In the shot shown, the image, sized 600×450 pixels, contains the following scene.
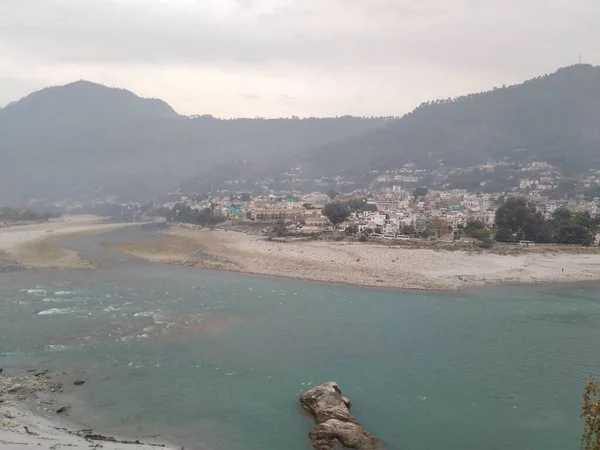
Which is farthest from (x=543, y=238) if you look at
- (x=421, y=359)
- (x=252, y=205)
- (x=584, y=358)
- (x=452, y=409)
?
(x=252, y=205)

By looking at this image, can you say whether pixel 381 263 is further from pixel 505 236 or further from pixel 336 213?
pixel 336 213

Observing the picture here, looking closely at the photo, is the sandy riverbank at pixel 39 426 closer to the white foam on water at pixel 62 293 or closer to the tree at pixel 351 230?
the white foam on water at pixel 62 293

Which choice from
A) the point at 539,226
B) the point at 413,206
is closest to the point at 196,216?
the point at 413,206

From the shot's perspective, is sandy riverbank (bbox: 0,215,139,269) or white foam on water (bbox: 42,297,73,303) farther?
sandy riverbank (bbox: 0,215,139,269)

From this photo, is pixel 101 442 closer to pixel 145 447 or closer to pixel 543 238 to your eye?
pixel 145 447

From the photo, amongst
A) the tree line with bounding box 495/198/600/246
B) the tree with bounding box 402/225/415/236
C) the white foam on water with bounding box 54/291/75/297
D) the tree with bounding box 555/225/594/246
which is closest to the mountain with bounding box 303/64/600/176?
the tree line with bounding box 495/198/600/246

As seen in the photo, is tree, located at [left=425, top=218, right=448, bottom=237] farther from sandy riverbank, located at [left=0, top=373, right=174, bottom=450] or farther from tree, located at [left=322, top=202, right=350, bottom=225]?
sandy riverbank, located at [left=0, top=373, right=174, bottom=450]
